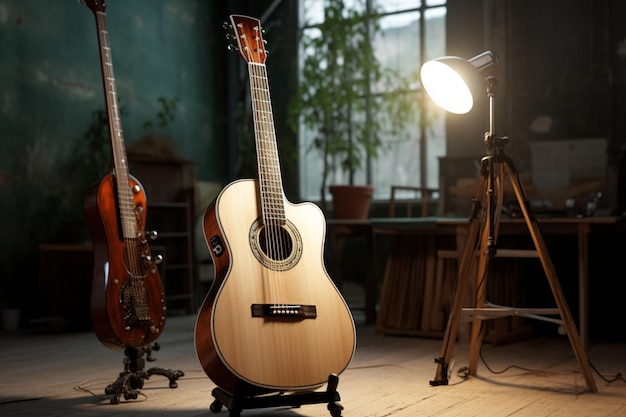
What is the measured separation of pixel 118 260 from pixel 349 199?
134 inches

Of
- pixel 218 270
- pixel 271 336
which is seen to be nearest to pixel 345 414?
pixel 271 336

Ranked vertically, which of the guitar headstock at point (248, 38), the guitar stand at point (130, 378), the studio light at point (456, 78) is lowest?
the guitar stand at point (130, 378)

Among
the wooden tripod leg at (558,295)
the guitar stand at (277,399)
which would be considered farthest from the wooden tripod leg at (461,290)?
the guitar stand at (277,399)

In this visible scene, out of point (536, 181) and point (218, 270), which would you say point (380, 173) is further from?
point (218, 270)

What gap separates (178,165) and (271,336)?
4984 mm

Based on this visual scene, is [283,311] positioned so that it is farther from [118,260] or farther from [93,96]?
[93,96]

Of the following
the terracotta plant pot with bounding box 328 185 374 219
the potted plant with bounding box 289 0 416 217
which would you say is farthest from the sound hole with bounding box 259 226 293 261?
the potted plant with bounding box 289 0 416 217

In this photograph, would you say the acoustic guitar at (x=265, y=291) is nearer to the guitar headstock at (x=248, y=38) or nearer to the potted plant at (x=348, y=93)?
the guitar headstock at (x=248, y=38)

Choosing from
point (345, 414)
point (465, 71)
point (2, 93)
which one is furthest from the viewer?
point (2, 93)

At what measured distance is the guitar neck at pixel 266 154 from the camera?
2896mm

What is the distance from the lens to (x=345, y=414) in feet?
9.70

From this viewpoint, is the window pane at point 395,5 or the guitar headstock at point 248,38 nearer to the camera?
the guitar headstock at point 248,38

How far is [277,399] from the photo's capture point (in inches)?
106

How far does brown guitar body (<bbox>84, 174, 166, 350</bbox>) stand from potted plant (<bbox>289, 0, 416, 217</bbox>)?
14.0 feet
